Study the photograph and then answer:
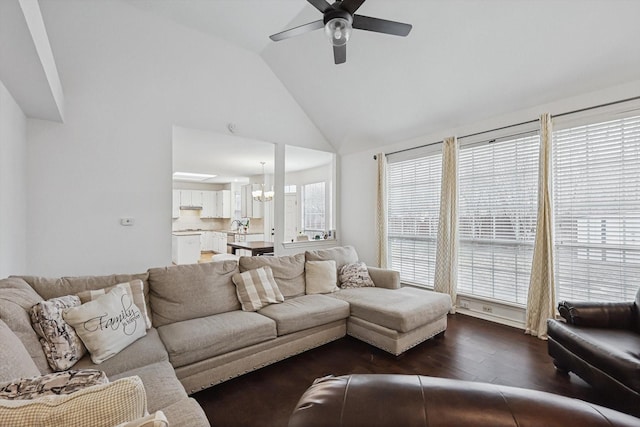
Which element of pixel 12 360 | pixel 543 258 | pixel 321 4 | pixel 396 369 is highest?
pixel 321 4

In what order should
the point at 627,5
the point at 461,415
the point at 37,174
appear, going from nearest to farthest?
the point at 461,415
the point at 627,5
the point at 37,174

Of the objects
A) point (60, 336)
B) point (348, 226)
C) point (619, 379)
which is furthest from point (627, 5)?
point (60, 336)

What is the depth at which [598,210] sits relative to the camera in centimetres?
287

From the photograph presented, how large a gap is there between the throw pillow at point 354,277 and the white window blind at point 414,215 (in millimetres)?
1222

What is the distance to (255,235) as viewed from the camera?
820 centimetres

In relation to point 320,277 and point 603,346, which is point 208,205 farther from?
point 603,346

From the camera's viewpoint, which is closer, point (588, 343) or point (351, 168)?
point (588, 343)

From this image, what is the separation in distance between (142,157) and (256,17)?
2.29 m

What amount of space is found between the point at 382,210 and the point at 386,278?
1.59 m

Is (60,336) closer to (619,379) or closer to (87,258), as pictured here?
(87,258)

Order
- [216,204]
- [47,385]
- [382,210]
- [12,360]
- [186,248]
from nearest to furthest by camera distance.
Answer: [47,385]
[12,360]
[382,210]
[186,248]
[216,204]

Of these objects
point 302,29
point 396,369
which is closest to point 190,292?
point 396,369

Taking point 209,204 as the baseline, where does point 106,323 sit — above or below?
below

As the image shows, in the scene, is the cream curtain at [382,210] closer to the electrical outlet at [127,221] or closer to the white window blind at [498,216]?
the white window blind at [498,216]
